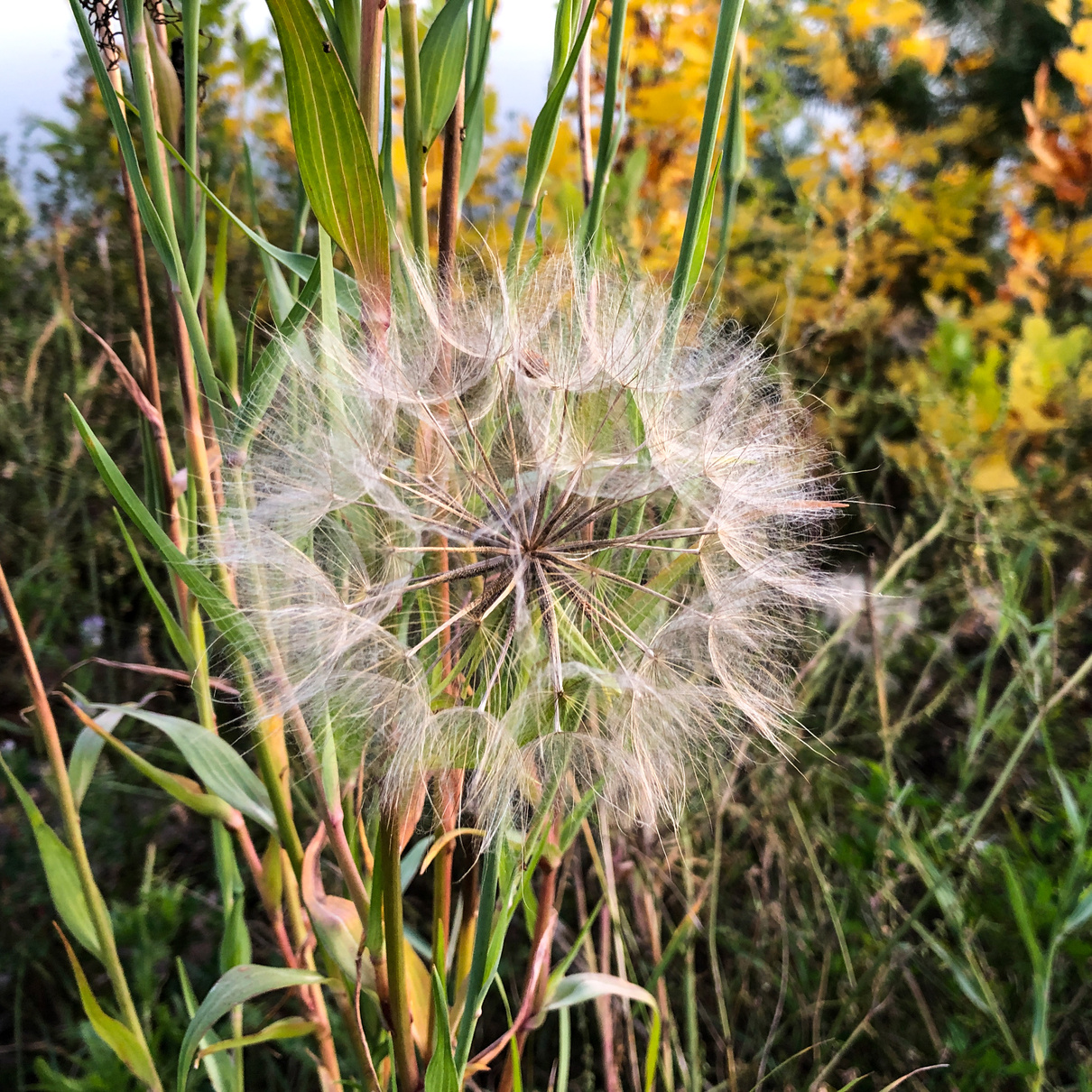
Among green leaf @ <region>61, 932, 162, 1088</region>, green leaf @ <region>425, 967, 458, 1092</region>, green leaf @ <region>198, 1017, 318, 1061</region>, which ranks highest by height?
green leaf @ <region>425, 967, 458, 1092</region>

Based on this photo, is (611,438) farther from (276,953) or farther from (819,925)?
(276,953)

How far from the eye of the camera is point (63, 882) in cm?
77

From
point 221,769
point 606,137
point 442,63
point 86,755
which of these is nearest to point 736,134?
point 606,137

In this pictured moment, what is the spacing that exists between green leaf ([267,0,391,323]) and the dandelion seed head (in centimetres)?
4

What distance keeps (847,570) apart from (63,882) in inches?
54.2

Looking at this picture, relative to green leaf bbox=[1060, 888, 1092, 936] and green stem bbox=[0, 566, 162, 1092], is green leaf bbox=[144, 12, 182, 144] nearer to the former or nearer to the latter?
green stem bbox=[0, 566, 162, 1092]

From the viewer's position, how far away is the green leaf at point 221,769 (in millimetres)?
735

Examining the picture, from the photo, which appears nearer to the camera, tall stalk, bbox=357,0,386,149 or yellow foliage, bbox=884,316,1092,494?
tall stalk, bbox=357,0,386,149

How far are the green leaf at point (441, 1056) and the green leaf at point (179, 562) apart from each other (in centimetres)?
25

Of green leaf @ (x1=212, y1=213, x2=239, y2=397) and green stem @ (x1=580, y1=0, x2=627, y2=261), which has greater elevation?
green stem @ (x1=580, y1=0, x2=627, y2=261)

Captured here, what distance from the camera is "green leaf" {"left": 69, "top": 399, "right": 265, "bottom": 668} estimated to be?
0.58 m

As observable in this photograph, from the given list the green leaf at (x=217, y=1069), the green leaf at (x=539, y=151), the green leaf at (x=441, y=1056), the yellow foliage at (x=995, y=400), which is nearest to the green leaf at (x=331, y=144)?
the green leaf at (x=539, y=151)

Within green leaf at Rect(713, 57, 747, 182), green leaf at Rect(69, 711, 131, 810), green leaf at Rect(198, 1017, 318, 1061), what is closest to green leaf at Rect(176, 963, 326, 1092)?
green leaf at Rect(198, 1017, 318, 1061)

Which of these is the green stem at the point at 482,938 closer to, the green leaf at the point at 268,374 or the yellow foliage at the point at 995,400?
the green leaf at the point at 268,374
